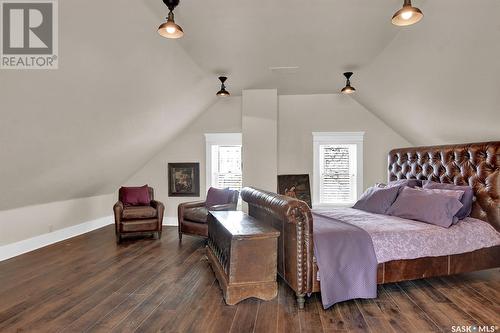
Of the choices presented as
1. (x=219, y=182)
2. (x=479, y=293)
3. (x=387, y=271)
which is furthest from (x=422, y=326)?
(x=219, y=182)

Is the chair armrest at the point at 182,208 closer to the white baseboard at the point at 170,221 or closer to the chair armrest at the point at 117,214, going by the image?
the chair armrest at the point at 117,214

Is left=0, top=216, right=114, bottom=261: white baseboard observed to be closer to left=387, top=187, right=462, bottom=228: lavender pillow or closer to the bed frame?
the bed frame

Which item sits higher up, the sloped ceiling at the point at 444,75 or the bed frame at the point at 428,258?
the sloped ceiling at the point at 444,75

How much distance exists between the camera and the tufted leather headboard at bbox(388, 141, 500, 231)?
3.23 metres

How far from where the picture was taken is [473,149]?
3502 millimetres

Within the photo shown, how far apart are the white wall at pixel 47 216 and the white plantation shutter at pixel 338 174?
4.62m

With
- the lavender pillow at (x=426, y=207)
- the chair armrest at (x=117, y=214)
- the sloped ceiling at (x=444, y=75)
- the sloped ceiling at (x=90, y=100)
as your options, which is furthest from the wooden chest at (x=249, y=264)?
the chair armrest at (x=117, y=214)

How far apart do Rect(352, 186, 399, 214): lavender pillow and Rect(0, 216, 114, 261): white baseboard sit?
193 inches

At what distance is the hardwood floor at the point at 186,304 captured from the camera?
235 cm

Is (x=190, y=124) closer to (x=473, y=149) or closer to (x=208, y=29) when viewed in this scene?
(x=208, y=29)

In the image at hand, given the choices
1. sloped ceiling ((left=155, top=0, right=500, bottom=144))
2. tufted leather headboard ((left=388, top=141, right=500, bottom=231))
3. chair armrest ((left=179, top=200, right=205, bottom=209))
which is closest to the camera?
sloped ceiling ((left=155, top=0, right=500, bottom=144))

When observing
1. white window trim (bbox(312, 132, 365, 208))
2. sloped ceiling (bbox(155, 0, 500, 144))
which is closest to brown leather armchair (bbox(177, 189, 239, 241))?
white window trim (bbox(312, 132, 365, 208))

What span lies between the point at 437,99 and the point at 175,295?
3993 mm

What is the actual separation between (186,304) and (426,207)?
2722 millimetres
